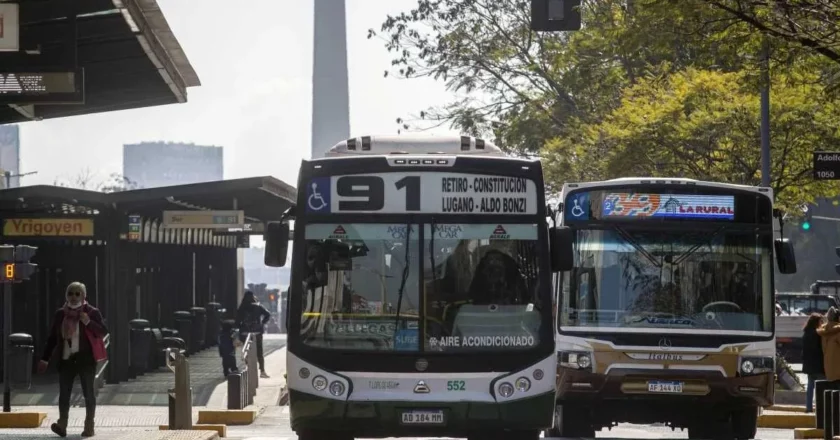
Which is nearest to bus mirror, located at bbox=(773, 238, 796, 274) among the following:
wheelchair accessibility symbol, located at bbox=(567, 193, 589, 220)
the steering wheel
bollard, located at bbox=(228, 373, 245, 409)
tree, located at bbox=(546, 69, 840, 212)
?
the steering wheel

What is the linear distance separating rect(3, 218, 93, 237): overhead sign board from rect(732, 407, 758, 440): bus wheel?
15553 mm

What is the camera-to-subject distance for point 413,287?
553 inches

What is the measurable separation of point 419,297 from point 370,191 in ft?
3.30

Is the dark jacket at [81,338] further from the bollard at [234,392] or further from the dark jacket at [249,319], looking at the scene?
the dark jacket at [249,319]

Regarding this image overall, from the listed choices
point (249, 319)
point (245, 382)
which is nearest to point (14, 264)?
point (245, 382)

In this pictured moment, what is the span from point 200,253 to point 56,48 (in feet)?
75.8

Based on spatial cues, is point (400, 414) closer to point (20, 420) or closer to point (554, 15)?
point (554, 15)

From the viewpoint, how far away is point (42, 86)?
1759cm

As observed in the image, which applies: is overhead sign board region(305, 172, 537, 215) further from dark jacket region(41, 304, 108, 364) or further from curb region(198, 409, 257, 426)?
curb region(198, 409, 257, 426)

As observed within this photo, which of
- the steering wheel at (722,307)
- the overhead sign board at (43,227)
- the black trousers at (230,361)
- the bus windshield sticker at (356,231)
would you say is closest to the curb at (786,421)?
the steering wheel at (722,307)

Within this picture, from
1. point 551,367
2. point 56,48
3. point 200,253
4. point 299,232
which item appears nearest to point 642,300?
point 551,367

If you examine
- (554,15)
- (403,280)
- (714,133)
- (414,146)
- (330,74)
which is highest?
(330,74)

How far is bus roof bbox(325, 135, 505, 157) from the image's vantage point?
1566 centimetres

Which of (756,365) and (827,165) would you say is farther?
(827,165)
